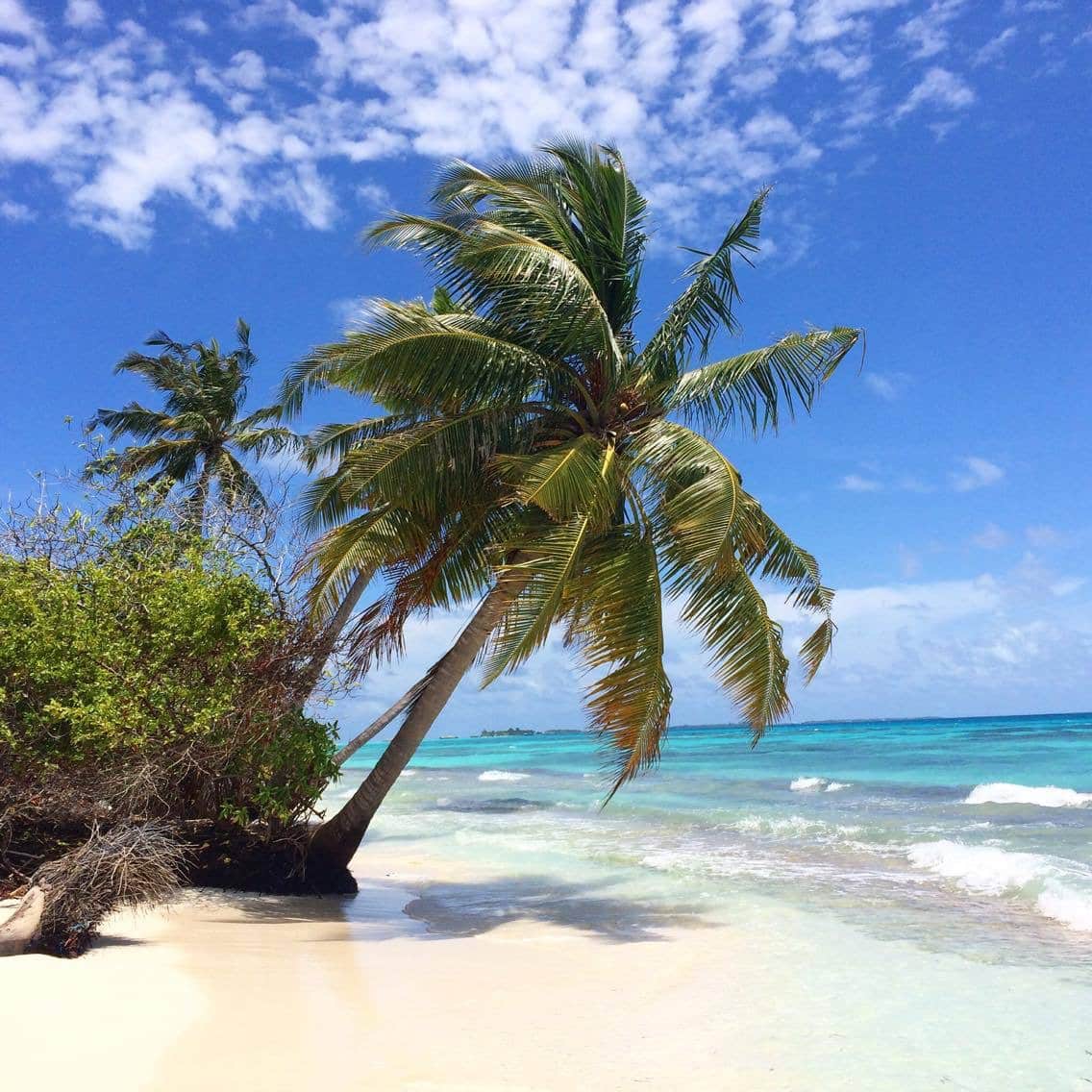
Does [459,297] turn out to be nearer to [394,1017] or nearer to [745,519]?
[745,519]

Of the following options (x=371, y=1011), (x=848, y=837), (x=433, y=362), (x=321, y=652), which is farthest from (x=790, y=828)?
(x=371, y=1011)

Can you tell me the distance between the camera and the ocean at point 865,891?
6.20m

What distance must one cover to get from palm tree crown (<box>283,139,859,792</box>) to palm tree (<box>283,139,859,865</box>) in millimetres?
23

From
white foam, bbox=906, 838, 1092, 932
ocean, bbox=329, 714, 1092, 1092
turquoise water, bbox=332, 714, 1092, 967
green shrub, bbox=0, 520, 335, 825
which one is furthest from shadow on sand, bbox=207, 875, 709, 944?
white foam, bbox=906, 838, 1092, 932

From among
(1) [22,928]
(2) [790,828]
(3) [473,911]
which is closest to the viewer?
(1) [22,928]

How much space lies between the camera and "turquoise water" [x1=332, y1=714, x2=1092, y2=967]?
10.1 m

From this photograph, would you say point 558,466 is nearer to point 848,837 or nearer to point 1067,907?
point 1067,907

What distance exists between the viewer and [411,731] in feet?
33.9

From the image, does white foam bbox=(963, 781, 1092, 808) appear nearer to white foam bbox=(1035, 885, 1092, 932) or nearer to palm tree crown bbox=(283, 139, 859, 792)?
white foam bbox=(1035, 885, 1092, 932)

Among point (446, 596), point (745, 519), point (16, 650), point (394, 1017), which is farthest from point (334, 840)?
point (745, 519)

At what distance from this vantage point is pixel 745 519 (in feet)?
29.7

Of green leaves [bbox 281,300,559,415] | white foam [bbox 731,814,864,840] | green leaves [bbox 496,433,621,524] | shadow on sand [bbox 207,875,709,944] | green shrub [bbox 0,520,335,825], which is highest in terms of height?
green leaves [bbox 281,300,559,415]

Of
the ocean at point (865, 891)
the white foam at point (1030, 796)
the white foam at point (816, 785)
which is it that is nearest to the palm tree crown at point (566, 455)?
the ocean at point (865, 891)

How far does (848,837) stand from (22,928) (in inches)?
513
